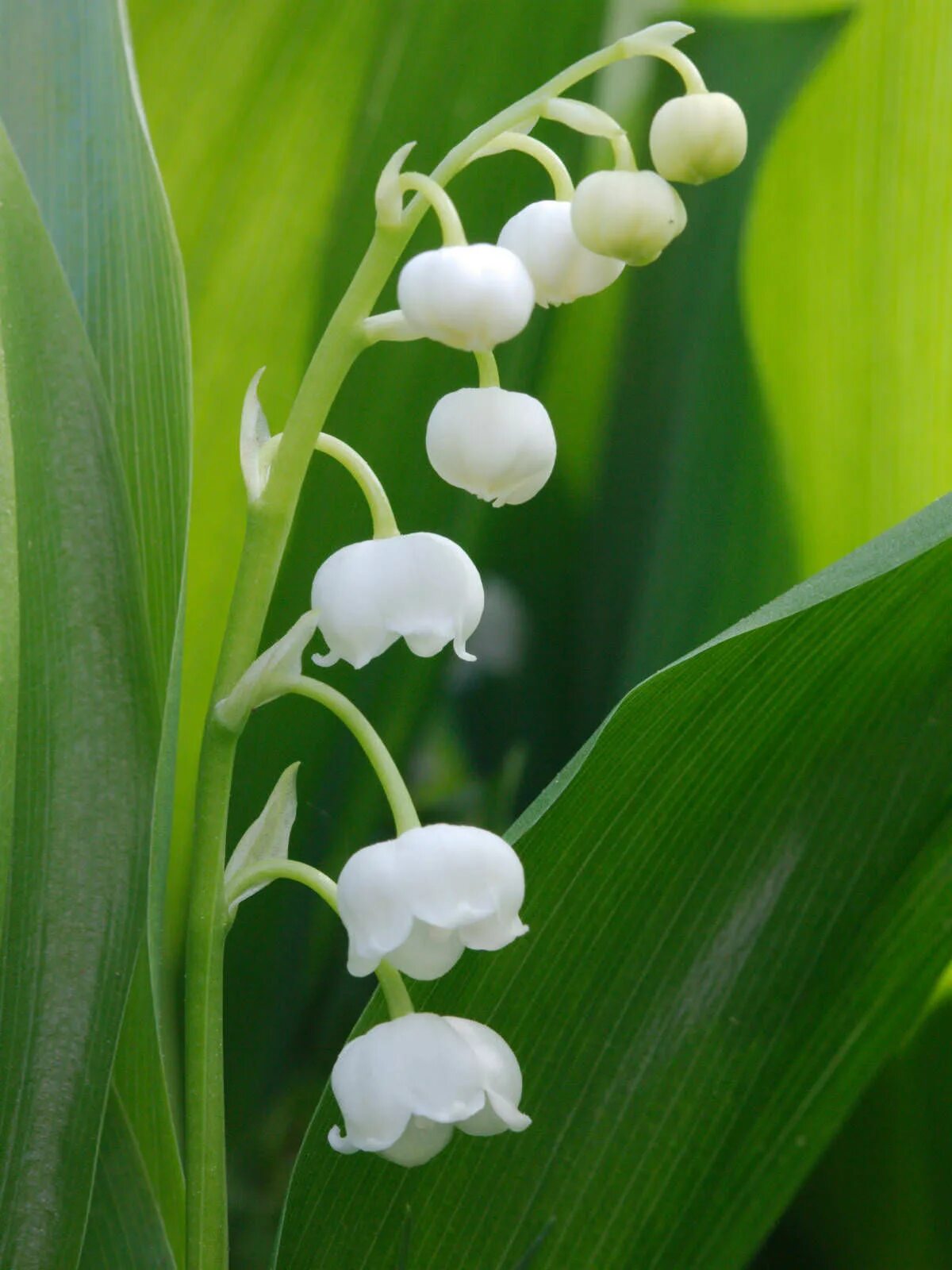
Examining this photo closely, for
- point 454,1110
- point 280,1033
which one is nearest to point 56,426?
point 454,1110

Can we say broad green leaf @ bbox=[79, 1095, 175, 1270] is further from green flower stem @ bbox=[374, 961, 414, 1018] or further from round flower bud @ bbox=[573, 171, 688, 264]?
round flower bud @ bbox=[573, 171, 688, 264]

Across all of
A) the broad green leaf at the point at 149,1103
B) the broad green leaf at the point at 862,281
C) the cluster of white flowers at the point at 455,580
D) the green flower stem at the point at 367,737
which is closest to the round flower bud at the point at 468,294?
the cluster of white flowers at the point at 455,580

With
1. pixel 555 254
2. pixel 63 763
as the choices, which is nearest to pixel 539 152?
pixel 555 254

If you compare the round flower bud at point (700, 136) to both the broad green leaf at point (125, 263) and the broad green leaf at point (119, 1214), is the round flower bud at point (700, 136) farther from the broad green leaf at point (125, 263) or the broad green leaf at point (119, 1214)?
the broad green leaf at point (119, 1214)

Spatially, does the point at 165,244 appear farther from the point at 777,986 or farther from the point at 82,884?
the point at 777,986

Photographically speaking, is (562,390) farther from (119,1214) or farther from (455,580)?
(119,1214)
